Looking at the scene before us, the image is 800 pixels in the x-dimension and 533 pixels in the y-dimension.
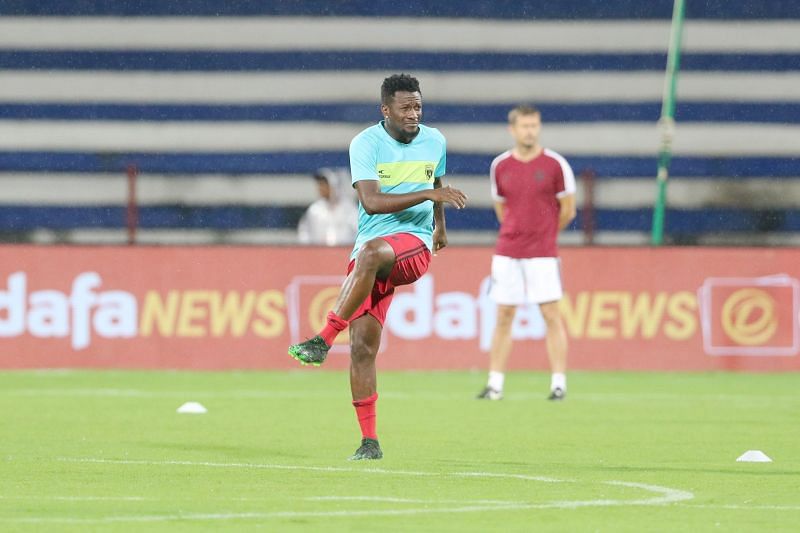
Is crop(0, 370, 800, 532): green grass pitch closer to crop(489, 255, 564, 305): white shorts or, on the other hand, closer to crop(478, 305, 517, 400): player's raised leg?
crop(478, 305, 517, 400): player's raised leg

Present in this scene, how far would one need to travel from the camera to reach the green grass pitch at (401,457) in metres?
7.79

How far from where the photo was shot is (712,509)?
8125 mm

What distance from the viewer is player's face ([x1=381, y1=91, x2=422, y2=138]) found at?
10.2m

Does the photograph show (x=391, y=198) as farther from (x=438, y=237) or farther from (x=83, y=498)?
(x=83, y=498)

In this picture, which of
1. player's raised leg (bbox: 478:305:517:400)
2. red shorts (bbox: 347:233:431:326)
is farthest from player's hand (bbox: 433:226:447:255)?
player's raised leg (bbox: 478:305:517:400)

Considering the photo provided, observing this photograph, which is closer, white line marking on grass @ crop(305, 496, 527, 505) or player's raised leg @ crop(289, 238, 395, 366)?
white line marking on grass @ crop(305, 496, 527, 505)

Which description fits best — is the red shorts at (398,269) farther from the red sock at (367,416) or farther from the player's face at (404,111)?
the player's face at (404,111)

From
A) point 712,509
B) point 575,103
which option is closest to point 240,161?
point 575,103

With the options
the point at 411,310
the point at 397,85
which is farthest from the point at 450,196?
the point at 411,310

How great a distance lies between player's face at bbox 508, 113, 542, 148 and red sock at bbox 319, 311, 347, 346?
5.81 metres

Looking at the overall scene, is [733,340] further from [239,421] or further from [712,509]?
[712,509]

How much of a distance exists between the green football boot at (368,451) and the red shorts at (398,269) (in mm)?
634

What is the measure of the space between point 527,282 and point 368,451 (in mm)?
5587

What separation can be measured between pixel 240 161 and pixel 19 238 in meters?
3.18
